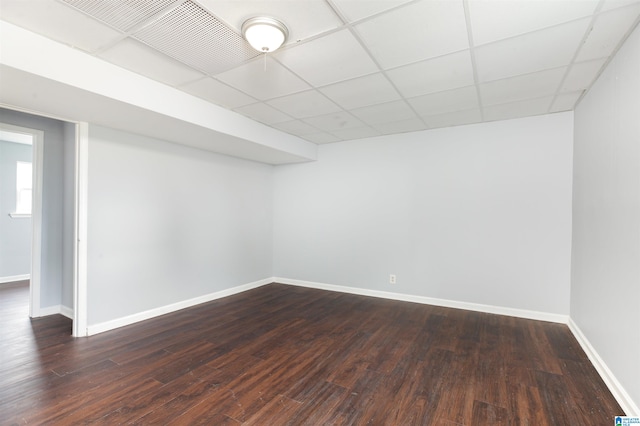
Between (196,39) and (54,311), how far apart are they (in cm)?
401

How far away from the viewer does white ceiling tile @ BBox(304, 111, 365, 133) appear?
12.2 ft

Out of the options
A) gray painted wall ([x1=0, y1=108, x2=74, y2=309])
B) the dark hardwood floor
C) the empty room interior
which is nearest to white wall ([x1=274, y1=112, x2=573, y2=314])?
the empty room interior

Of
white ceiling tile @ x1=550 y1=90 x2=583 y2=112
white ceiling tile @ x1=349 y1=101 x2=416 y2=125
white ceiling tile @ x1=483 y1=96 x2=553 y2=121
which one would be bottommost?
white ceiling tile @ x1=349 y1=101 x2=416 y2=125

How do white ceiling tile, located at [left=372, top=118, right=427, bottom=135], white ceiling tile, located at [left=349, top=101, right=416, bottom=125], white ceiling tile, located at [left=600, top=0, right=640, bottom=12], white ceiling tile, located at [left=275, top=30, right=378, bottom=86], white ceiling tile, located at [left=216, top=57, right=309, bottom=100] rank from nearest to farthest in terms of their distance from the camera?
white ceiling tile, located at [left=600, top=0, right=640, bottom=12] < white ceiling tile, located at [left=275, top=30, right=378, bottom=86] < white ceiling tile, located at [left=216, top=57, right=309, bottom=100] < white ceiling tile, located at [left=349, top=101, right=416, bottom=125] < white ceiling tile, located at [left=372, top=118, right=427, bottom=135]

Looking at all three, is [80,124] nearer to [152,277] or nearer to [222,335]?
[152,277]

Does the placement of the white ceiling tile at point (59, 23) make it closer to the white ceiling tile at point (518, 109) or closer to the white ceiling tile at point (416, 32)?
the white ceiling tile at point (416, 32)

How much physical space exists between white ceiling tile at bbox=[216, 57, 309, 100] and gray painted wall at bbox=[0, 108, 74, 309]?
2.56 m

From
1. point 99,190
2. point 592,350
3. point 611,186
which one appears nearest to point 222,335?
point 99,190

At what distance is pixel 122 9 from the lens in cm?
181

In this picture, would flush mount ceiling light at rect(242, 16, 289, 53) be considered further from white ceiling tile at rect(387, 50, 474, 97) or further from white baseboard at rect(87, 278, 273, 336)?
white baseboard at rect(87, 278, 273, 336)

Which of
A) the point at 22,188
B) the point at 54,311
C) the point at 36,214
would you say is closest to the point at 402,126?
the point at 36,214

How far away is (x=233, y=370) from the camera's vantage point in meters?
2.46

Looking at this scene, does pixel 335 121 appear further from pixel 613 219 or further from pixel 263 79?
pixel 613 219

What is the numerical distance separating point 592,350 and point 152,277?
15.5ft
